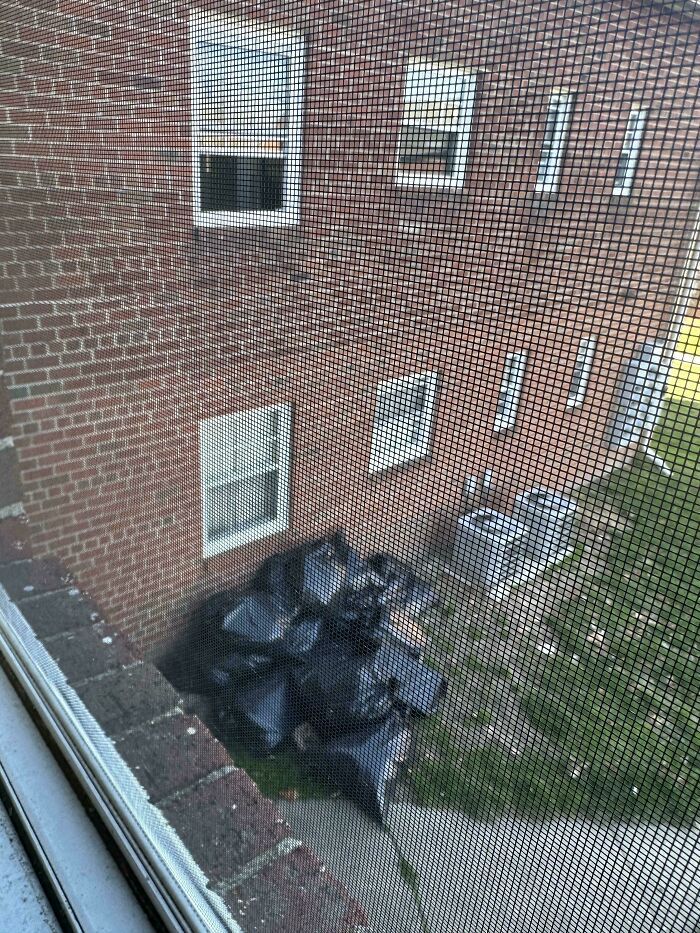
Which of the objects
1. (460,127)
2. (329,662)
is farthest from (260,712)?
(460,127)

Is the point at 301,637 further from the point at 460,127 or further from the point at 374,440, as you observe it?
the point at 460,127

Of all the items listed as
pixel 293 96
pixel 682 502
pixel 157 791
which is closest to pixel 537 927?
pixel 682 502

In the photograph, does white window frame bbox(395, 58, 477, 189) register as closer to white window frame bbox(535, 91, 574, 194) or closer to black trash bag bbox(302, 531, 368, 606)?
white window frame bbox(535, 91, 574, 194)

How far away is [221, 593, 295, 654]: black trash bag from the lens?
2.37ft

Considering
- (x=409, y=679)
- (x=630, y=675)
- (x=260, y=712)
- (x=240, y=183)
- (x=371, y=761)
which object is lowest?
(x=260, y=712)

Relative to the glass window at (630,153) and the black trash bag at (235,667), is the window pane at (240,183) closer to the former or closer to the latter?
the glass window at (630,153)

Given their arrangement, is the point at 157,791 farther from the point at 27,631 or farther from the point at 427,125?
the point at 427,125

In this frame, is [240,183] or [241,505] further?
[241,505]

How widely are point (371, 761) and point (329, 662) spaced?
0.35 feet

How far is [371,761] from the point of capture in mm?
593

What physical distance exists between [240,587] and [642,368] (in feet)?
1.94

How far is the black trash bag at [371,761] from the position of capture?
0.56 m

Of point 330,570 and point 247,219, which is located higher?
point 247,219

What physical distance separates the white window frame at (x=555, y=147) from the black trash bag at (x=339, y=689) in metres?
0.44
